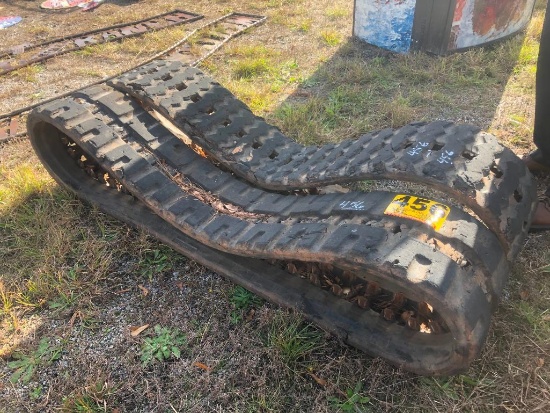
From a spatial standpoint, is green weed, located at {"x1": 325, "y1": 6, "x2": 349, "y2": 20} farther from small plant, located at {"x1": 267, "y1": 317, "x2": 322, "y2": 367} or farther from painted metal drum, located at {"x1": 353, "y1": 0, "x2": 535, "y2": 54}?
small plant, located at {"x1": 267, "y1": 317, "x2": 322, "y2": 367}

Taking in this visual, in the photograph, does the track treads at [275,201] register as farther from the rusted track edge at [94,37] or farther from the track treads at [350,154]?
the rusted track edge at [94,37]

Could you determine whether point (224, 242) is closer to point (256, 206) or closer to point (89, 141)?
point (256, 206)

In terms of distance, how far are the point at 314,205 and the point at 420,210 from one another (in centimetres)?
61

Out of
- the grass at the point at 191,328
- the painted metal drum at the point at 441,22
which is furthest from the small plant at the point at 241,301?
the painted metal drum at the point at 441,22

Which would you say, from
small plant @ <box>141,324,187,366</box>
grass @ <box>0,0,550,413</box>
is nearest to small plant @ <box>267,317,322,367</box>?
grass @ <box>0,0,550,413</box>

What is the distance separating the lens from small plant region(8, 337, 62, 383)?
2326 millimetres

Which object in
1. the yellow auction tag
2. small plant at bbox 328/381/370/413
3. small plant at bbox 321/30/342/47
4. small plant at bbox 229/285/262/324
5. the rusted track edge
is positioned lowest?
the rusted track edge

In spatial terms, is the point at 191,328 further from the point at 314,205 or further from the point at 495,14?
the point at 495,14

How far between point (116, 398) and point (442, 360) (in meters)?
1.50

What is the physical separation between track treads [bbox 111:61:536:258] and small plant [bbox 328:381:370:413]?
0.95 m

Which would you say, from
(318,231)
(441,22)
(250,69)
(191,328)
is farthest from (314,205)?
(441,22)

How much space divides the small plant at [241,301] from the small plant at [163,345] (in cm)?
30

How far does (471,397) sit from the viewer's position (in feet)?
6.84

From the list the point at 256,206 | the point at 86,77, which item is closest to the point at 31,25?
the point at 86,77
